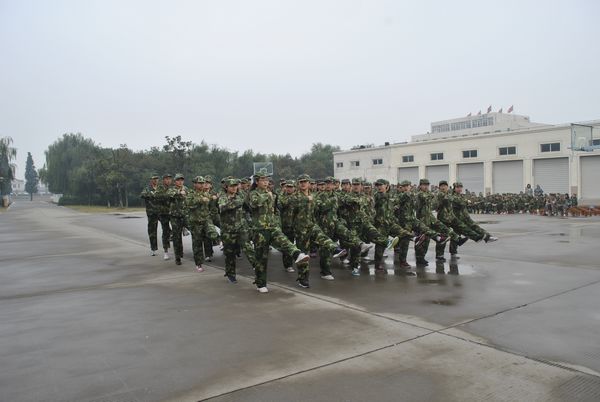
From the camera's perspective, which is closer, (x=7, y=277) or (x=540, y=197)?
(x=7, y=277)

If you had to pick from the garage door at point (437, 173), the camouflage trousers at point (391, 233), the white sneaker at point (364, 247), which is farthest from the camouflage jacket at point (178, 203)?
the garage door at point (437, 173)

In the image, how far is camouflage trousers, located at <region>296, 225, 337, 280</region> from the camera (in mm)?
7684

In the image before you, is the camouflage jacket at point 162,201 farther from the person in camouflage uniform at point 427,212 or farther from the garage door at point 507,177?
the garage door at point 507,177

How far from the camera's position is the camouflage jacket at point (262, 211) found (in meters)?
7.48

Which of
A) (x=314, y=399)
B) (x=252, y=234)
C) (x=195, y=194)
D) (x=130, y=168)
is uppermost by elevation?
(x=130, y=168)

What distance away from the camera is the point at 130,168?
50.8 meters

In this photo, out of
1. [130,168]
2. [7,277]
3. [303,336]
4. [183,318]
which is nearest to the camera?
[303,336]

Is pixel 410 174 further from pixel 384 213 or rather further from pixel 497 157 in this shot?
pixel 384 213

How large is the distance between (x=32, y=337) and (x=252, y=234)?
343cm

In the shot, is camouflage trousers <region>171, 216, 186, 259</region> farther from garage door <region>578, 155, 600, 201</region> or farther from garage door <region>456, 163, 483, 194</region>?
garage door <region>456, 163, 483, 194</region>

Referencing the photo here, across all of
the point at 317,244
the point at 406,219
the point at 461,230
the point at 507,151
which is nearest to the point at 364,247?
the point at 317,244

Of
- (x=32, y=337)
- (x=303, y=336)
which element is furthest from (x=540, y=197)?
(x=32, y=337)

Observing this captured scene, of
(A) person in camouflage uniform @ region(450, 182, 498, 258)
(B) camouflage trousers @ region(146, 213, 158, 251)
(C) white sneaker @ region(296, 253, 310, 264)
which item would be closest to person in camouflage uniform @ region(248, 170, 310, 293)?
(C) white sneaker @ region(296, 253, 310, 264)

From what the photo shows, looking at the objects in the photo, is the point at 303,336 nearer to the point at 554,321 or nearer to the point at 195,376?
the point at 195,376
